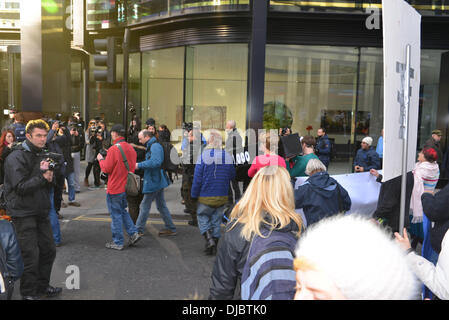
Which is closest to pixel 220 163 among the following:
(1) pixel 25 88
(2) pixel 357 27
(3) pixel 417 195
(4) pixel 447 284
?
(3) pixel 417 195

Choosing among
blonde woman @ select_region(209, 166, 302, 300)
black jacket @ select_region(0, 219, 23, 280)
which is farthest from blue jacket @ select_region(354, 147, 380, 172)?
black jacket @ select_region(0, 219, 23, 280)

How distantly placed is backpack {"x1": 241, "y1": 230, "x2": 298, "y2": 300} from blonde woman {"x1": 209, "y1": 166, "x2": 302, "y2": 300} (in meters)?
0.08

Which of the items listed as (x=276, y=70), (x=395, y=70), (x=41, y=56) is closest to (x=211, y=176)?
(x=395, y=70)

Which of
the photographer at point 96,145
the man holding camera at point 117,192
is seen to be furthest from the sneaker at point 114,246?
the photographer at point 96,145

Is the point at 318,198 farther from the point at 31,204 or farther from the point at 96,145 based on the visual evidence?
the point at 96,145

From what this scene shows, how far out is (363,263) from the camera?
4.06 ft

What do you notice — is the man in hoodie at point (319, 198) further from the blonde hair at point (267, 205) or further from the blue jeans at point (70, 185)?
the blue jeans at point (70, 185)

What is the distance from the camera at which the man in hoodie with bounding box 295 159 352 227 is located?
15.3 ft

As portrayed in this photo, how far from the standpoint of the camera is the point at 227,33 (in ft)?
46.5

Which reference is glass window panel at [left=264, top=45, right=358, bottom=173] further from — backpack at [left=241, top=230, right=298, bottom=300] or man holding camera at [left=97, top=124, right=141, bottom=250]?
backpack at [left=241, top=230, right=298, bottom=300]

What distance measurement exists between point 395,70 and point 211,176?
13.7 ft

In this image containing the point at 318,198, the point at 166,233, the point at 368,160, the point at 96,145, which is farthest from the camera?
the point at 96,145
